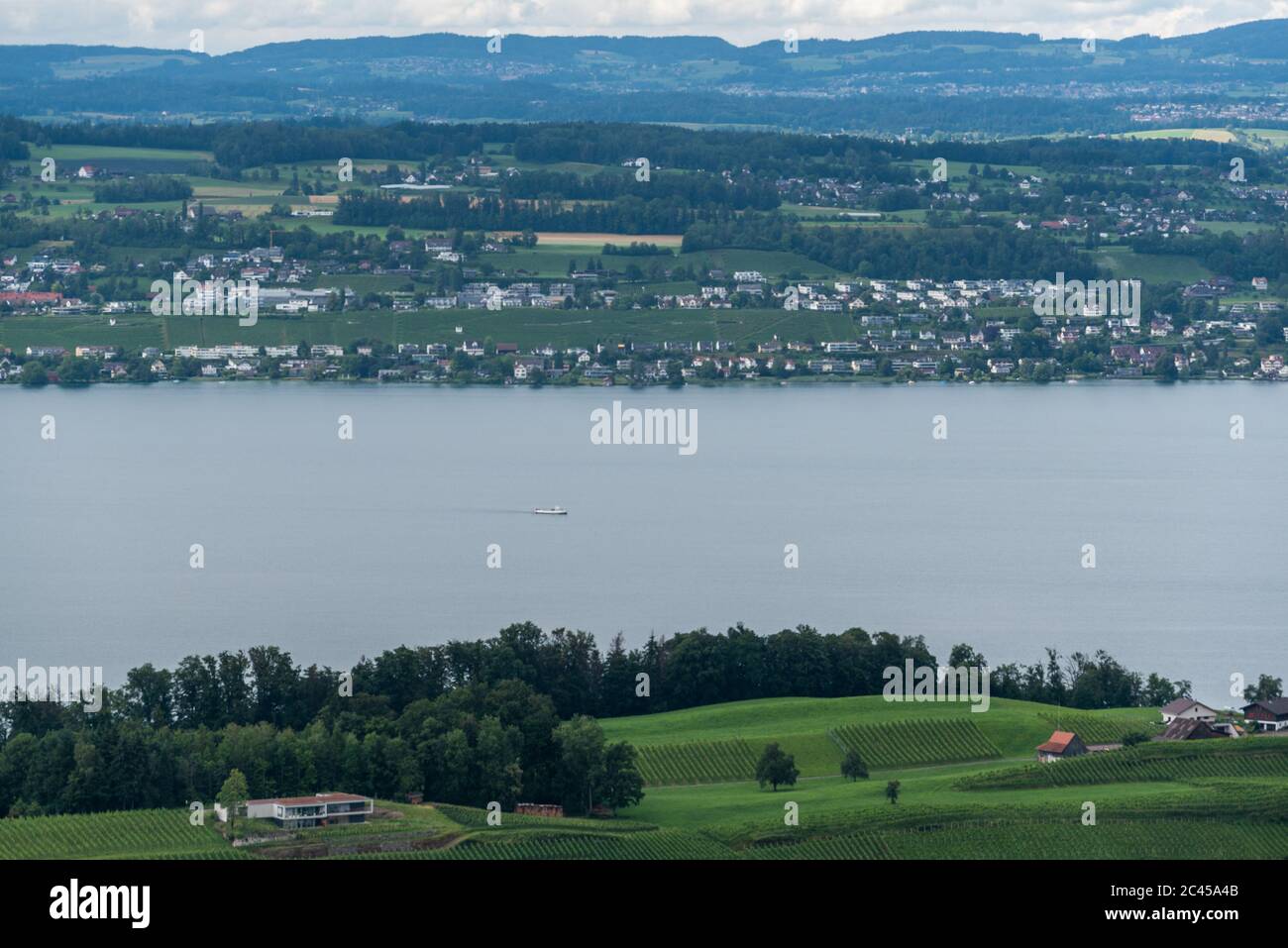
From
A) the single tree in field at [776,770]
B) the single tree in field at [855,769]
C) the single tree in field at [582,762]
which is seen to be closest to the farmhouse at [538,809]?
the single tree in field at [582,762]

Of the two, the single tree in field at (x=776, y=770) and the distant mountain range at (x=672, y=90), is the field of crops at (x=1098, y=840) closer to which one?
the single tree in field at (x=776, y=770)

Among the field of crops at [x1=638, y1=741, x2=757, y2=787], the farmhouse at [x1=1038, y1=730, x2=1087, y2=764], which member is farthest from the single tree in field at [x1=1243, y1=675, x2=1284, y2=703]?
the field of crops at [x1=638, y1=741, x2=757, y2=787]

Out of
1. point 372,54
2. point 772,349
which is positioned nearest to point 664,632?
point 772,349

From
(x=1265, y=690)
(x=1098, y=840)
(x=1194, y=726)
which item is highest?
(x=1098, y=840)

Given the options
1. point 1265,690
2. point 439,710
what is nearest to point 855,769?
point 439,710

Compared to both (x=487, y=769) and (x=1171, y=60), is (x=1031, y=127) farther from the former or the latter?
(x=487, y=769)

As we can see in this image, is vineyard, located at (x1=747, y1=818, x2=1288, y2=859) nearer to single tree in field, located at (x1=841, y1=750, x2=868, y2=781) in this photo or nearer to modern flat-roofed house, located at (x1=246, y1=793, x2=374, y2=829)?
single tree in field, located at (x1=841, y1=750, x2=868, y2=781)

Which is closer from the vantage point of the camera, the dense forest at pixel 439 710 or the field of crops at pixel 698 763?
the dense forest at pixel 439 710

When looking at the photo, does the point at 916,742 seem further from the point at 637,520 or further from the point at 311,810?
the point at 637,520
